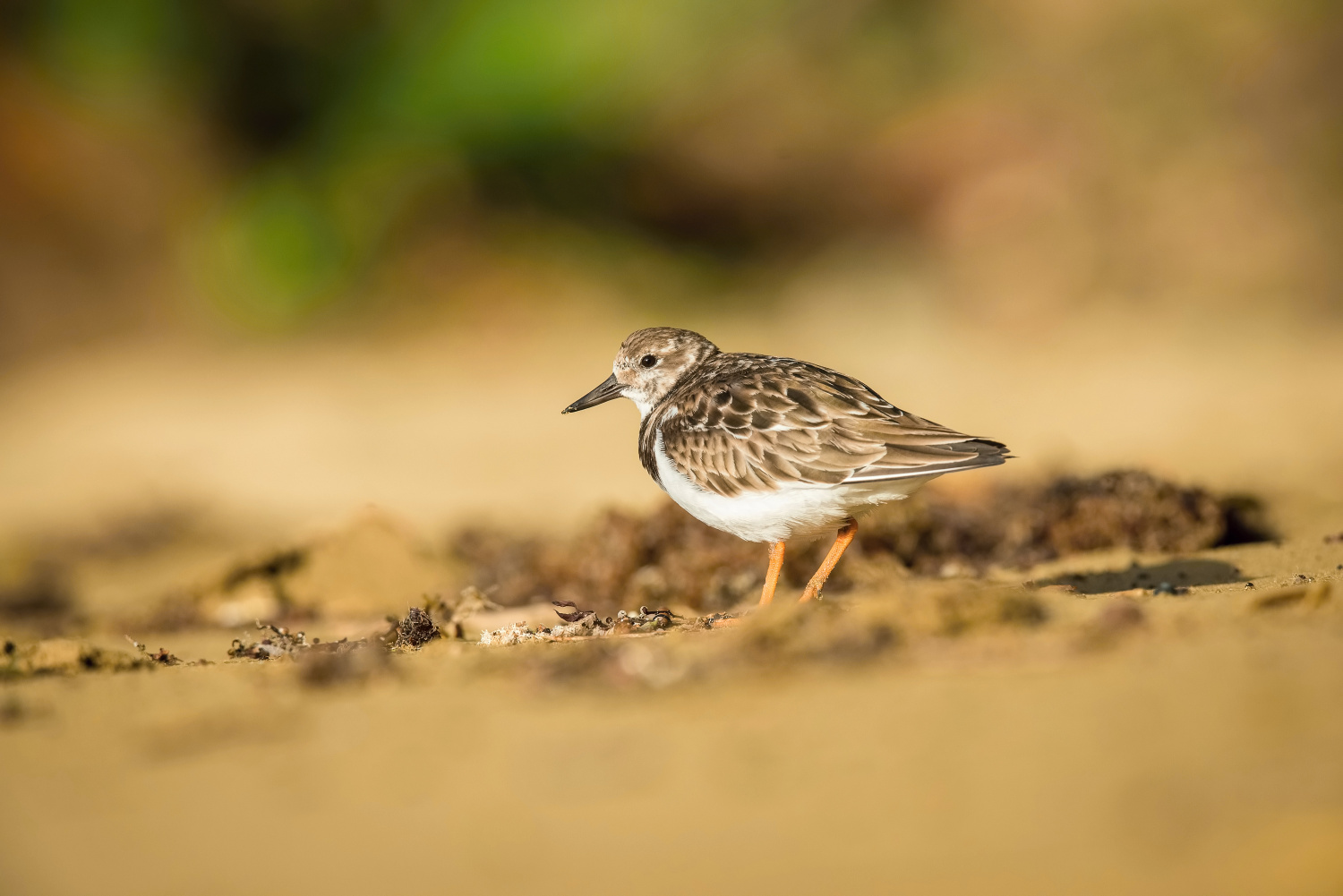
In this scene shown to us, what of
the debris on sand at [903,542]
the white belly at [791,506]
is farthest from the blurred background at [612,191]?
the white belly at [791,506]

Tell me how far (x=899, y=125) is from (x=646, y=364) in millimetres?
11419

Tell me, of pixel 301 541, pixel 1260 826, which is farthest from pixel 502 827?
pixel 301 541

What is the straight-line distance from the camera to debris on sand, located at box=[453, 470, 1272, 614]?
18.6 ft

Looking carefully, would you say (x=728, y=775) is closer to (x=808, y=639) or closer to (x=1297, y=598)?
(x=808, y=639)

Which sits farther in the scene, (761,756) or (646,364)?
(646,364)

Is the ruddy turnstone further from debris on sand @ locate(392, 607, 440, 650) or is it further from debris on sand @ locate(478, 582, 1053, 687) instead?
debris on sand @ locate(392, 607, 440, 650)

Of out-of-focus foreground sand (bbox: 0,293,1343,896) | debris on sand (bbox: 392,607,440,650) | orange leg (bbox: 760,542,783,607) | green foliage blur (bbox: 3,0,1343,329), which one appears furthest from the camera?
green foliage blur (bbox: 3,0,1343,329)

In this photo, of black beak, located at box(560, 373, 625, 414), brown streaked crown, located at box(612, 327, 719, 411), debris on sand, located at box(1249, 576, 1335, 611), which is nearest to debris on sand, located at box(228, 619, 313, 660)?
black beak, located at box(560, 373, 625, 414)

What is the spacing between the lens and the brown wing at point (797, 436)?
175 inches

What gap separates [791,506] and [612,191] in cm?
1247

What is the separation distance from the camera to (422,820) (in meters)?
2.60

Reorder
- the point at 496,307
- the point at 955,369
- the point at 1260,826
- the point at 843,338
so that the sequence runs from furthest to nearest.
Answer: the point at 496,307
the point at 843,338
the point at 955,369
the point at 1260,826

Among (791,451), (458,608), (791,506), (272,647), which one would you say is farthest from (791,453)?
(272,647)

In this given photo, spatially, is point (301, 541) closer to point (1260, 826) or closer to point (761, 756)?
point (761, 756)
